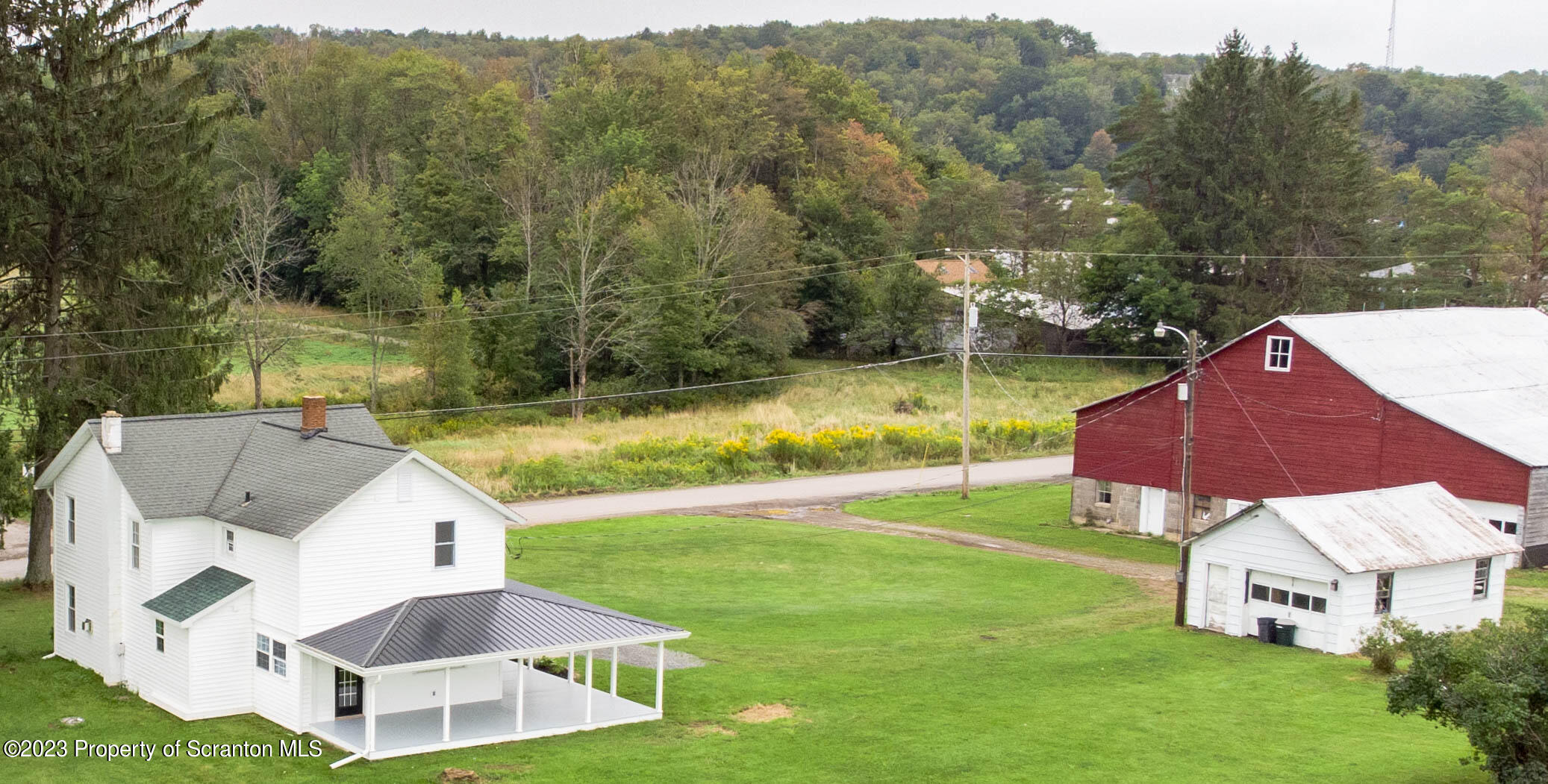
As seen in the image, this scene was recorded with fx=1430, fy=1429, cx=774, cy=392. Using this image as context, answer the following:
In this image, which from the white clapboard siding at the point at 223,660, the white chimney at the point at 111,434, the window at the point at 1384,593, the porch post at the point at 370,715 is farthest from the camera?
the window at the point at 1384,593

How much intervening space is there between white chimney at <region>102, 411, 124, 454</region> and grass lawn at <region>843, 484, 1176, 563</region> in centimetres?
2633

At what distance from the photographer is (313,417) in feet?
95.8

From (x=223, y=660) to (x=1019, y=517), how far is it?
2944 cm

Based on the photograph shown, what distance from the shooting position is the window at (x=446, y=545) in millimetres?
26438

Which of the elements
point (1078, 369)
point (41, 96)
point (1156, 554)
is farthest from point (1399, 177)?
point (41, 96)

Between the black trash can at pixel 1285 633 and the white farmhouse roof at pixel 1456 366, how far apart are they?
1170 centimetres

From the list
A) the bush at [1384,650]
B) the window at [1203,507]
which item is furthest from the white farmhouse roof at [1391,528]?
the window at [1203,507]

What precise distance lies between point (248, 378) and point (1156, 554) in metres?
49.5

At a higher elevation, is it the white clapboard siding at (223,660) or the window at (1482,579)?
the window at (1482,579)

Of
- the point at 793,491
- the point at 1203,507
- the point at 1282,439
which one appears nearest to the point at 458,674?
the point at 1282,439

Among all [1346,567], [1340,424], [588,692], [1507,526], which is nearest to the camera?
[588,692]

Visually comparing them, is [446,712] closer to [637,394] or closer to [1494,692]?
[1494,692]

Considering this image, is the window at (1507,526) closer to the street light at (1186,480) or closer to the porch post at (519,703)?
the street light at (1186,480)

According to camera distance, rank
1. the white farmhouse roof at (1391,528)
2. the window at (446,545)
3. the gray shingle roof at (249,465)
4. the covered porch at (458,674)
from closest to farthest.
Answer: the covered porch at (458,674) → the gray shingle roof at (249,465) → the window at (446,545) → the white farmhouse roof at (1391,528)
